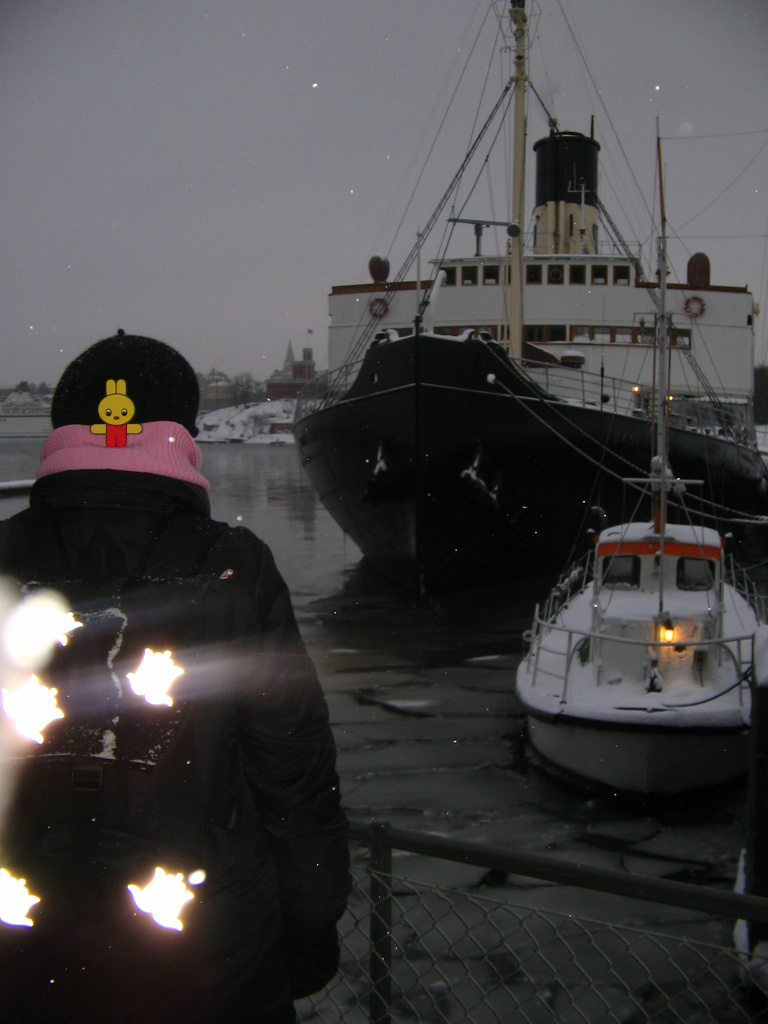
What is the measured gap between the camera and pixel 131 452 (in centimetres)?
160

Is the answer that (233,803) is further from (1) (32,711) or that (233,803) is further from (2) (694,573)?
(2) (694,573)

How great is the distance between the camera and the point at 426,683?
1028 centimetres

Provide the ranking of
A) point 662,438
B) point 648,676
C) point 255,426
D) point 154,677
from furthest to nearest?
point 255,426 → point 662,438 → point 648,676 → point 154,677

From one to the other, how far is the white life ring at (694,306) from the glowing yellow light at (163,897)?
83.2 feet

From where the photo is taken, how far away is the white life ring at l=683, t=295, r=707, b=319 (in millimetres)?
24125

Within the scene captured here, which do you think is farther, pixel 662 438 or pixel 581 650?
pixel 662 438

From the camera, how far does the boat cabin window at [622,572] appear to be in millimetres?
9016

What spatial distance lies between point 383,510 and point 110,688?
1344cm

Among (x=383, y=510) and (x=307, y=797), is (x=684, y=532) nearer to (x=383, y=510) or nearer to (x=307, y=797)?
(x=383, y=510)

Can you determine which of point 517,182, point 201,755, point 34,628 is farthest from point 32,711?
point 517,182

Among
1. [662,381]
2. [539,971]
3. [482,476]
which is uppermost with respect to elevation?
[662,381]

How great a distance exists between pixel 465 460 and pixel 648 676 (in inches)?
288

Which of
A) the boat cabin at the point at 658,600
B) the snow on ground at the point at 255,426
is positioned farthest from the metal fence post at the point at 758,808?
the snow on ground at the point at 255,426

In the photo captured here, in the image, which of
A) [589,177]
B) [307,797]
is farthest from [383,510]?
[589,177]
